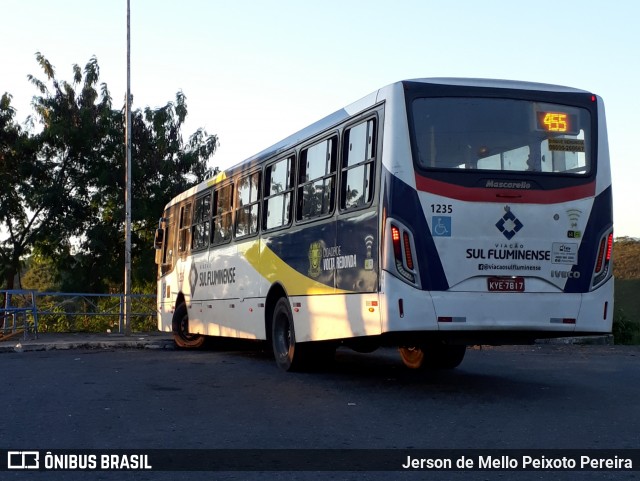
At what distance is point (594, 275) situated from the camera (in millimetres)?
10570

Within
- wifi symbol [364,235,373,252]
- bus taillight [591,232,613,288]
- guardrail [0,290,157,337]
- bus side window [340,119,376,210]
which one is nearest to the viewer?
wifi symbol [364,235,373,252]

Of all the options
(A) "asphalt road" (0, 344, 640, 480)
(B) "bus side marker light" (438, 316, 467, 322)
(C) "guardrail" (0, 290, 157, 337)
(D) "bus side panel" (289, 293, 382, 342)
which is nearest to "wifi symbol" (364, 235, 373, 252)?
(D) "bus side panel" (289, 293, 382, 342)

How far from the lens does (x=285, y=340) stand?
13.5 metres

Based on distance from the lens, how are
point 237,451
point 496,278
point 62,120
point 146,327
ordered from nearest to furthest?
point 237,451
point 496,278
point 146,327
point 62,120

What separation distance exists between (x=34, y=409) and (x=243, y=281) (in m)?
6.22

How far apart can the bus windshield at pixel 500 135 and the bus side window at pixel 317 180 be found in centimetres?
187

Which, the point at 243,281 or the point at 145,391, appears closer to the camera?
the point at 145,391

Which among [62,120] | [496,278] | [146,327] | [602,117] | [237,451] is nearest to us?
[237,451]

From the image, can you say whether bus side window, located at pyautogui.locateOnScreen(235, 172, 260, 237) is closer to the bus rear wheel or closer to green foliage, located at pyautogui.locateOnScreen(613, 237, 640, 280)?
the bus rear wheel

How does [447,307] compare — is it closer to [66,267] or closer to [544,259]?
[544,259]

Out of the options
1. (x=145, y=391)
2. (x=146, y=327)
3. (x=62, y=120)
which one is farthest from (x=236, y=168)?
(x=62, y=120)

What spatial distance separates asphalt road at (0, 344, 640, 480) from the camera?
24.5 feet

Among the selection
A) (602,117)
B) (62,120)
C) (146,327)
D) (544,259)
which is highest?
(62,120)

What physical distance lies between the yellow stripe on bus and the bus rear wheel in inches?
81.3
